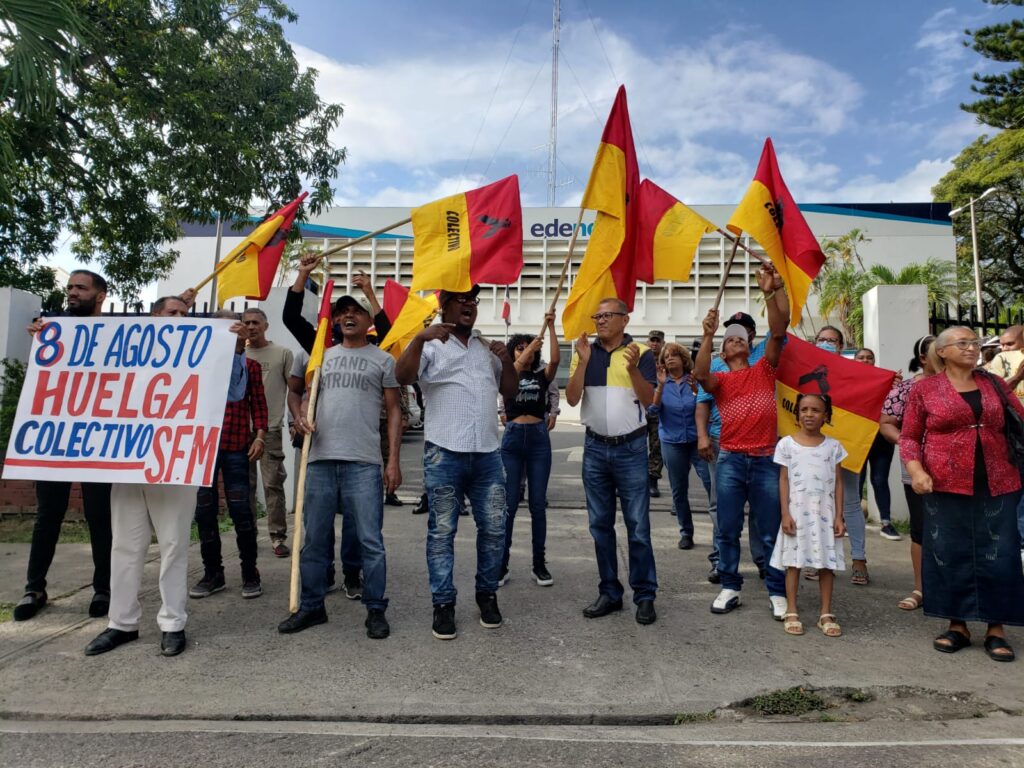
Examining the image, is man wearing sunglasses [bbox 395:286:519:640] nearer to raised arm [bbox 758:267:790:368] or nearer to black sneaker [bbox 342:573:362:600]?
black sneaker [bbox 342:573:362:600]

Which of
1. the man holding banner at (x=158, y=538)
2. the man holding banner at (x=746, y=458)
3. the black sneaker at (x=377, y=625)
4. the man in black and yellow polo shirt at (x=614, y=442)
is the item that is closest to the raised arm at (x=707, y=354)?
the man holding banner at (x=746, y=458)

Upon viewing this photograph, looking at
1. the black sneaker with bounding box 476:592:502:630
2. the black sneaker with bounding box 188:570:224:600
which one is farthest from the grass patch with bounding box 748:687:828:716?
the black sneaker with bounding box 188:570:224:600

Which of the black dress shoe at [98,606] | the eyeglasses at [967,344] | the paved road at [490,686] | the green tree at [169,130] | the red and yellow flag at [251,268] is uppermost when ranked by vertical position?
the green tree at [169,130]

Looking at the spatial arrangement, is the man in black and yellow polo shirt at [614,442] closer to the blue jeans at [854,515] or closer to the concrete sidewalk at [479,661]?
the concrete sidewalk at [479,661]

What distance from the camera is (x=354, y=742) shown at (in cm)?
281

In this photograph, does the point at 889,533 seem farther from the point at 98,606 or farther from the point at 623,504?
the point at 98,606

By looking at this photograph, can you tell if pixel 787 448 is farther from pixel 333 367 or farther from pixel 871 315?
pixel 871 315

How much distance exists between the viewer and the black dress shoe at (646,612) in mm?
4243

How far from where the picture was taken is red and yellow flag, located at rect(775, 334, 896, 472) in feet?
16.1

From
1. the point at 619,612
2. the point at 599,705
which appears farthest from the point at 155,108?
the point at 599,705

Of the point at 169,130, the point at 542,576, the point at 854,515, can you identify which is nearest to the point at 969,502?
the point at 854,515

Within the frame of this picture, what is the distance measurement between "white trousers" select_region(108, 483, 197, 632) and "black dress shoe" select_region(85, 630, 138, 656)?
0.11 feet

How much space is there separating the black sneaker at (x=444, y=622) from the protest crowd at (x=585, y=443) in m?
0.01

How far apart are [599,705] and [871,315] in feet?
20.8
